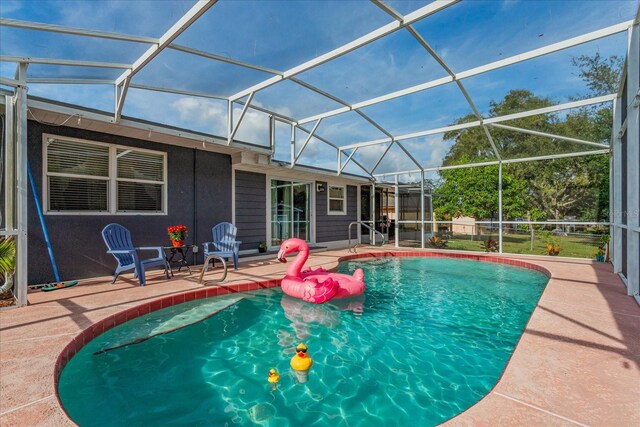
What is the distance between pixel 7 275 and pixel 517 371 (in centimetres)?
570

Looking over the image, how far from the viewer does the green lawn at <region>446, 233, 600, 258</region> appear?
1007 centimetres

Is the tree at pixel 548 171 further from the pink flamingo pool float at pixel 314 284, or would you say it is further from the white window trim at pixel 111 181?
the white window trim at pixel 111 181

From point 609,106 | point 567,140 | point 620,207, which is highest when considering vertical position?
point 609,106

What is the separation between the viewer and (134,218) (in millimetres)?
6000

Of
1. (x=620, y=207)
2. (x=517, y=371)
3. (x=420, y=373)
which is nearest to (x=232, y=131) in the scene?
(x=420, y=373)

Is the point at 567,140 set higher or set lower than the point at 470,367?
higher

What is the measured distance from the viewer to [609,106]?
651cm

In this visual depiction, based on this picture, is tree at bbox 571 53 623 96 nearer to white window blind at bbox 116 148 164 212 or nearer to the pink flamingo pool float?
the pink flamingo pool float

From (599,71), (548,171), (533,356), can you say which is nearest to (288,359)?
(533,356)

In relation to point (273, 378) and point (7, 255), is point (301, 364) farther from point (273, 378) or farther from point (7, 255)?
point (7, 255)

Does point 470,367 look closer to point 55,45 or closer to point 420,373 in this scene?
point 420,373

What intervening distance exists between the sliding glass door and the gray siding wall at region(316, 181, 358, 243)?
50cm

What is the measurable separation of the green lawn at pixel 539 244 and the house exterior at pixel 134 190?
7.42m

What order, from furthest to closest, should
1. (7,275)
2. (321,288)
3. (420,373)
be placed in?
(321,288) → (7,275) → (420,373)
